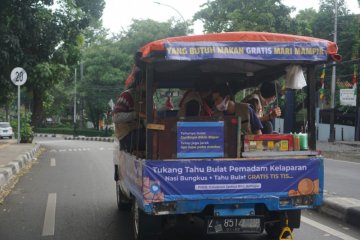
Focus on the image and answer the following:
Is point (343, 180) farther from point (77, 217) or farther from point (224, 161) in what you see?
point (224, 161)

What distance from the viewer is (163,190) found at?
4918 millimetres

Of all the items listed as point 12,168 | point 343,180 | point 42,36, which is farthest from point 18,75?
point 343,180

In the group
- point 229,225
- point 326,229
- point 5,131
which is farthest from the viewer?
point 5,131

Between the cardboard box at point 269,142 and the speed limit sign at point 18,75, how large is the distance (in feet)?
43.8

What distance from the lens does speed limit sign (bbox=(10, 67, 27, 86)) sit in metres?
16.9

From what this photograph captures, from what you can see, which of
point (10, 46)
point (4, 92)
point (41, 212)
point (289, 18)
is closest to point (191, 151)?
point (41, 212)

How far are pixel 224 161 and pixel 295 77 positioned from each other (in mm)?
1370

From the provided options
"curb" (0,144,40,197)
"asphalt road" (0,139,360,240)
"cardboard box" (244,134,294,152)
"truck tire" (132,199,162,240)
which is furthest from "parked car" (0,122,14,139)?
"cardboard box" (244,134,294,152)

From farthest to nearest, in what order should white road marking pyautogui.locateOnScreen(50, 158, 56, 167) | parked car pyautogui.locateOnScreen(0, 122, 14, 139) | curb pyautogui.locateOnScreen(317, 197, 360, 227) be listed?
parked car pyautogui.locateOnScreen(0, 122, 14, 139), white road marking pyautogui.locateOnScreen(50, 158, 56, 167), curb pyautogui.locateOnScreen(317, 197, 360, 227)

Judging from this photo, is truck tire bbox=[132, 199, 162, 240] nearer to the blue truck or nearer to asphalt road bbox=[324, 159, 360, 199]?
the blue truck

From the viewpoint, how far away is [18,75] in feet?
56.2

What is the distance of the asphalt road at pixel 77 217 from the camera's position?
6.32 meters

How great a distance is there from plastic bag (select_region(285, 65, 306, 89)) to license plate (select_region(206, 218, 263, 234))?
156 cm

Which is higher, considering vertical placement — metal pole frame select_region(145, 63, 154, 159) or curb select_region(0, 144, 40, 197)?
metal pole frame select_region(145, 63, 154, 159)
